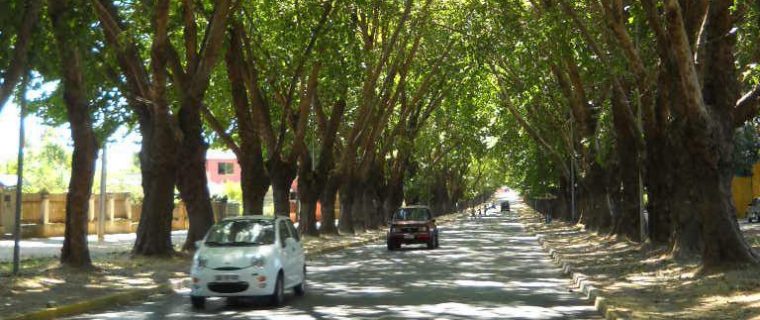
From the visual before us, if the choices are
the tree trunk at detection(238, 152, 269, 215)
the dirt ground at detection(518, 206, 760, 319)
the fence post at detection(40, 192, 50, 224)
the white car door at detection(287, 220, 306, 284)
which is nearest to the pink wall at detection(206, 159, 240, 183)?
the fence post at detection(40, 192, 50, 224)

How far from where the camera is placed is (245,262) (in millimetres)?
13805

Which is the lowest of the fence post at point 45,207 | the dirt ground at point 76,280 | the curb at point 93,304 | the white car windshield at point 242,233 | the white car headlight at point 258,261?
the curb at point 93,304

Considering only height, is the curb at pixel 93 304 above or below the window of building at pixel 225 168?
below

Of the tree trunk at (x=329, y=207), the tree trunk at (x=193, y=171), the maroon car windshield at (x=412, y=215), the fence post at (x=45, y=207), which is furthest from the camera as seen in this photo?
the tree trunk at (x=329, y=207)

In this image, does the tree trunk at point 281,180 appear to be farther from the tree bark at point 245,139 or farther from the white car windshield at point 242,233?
the white car windshield at point 242,233

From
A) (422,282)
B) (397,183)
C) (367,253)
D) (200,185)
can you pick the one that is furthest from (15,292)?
(397,183)

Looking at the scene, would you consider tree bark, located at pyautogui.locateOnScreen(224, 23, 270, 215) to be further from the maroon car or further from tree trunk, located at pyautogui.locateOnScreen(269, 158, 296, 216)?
the maroon car

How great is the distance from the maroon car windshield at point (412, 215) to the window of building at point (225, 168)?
3374 inches

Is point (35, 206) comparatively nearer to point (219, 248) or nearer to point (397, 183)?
point (397, 183)

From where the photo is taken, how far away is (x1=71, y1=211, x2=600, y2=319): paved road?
13.0m

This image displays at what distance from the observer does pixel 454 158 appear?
75188 mm

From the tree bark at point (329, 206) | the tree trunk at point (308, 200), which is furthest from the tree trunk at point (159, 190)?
the tree bark at point (329, 206)

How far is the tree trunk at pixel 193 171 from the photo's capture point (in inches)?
922

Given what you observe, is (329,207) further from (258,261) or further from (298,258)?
(258,261)
